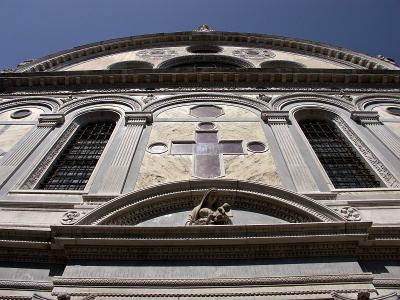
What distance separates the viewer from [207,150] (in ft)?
37.4

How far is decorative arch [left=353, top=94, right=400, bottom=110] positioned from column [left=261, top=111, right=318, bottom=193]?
2957mm

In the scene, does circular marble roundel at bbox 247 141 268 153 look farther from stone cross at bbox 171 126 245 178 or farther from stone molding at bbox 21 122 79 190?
stone molding at bbox 21 122 79 190

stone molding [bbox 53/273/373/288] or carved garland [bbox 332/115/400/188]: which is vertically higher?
carved garland [bbox 332/115/400/188]

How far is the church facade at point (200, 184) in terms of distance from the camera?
7.14m

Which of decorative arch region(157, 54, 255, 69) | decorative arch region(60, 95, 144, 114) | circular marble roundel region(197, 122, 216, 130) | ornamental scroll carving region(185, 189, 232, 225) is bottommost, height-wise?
ornamental scroll carving region(185, 189, 232, 225)

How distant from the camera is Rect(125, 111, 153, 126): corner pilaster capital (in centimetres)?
1287

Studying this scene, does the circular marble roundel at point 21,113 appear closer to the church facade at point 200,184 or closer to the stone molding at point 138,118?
the church facade at point 200,184

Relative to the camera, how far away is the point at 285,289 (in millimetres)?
6855

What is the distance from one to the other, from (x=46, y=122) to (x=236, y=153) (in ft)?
18.9

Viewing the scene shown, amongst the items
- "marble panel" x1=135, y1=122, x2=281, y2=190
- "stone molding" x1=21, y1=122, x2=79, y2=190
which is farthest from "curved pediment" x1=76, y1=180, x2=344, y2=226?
"stone molding" x1=21, y1=122, x2=79, y2=190

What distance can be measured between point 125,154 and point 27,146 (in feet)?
8.92

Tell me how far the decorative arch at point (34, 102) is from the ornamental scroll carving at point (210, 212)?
7923mm

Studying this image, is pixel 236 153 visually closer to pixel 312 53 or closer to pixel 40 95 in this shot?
pixel 40 95

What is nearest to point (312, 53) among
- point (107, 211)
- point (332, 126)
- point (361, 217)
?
point (332, 126)
